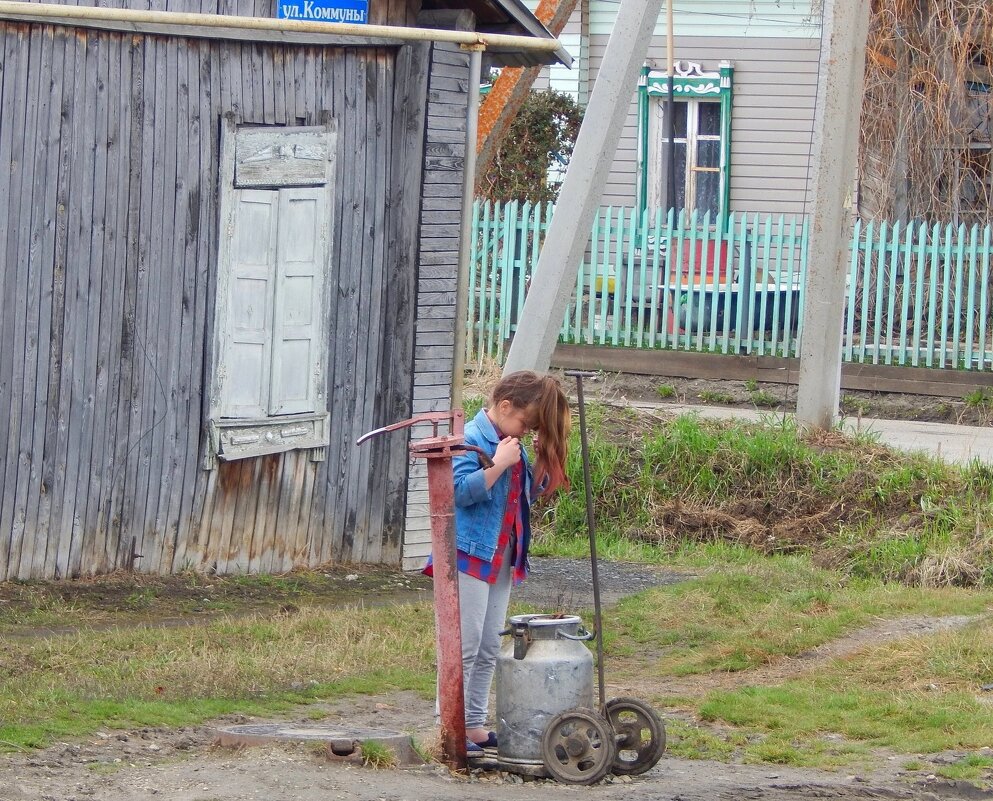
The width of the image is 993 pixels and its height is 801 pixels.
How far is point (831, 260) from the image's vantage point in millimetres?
11867

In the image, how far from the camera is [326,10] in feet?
28.8

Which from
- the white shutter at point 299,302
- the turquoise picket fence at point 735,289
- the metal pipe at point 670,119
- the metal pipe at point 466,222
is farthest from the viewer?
the metal pipe at point 670,119

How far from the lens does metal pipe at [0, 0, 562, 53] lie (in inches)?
272

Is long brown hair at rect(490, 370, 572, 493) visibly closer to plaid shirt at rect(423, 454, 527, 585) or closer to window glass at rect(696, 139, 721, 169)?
plaid shirt at rect(423, 454, 527, 585)

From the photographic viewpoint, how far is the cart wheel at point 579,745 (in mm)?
5117

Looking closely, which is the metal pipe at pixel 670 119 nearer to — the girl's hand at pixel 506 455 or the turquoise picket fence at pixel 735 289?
the turquoise picket fence at pixel 735 289

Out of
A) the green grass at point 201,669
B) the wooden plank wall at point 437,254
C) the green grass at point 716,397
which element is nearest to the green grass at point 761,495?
the wooden plank wall at point 437,254

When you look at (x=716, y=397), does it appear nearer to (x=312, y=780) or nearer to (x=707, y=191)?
(x=707, y=191)

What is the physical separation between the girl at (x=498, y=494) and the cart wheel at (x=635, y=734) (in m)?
0.47

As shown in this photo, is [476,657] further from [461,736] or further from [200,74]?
[200,74]

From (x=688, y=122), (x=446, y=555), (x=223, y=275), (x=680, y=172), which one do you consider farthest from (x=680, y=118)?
(x=446, y=555)

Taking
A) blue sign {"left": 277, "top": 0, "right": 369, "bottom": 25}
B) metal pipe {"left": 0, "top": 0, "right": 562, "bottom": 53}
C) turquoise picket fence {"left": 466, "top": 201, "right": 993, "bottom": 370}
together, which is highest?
blue sign {"left": 277, "top": 0, "right": 369, "bottom": 25}

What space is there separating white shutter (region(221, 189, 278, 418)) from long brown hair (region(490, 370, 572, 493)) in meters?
3.63

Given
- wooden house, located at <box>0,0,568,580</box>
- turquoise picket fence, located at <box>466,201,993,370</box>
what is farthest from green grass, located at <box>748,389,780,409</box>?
wooden house, located at <box>0,0,568,580</box>
